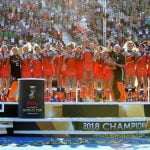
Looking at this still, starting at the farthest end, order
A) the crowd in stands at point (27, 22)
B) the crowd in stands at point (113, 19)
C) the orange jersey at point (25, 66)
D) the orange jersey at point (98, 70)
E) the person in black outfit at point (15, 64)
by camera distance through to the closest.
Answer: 1. the crowd in stands at point (113, 19)
2. the crowd in stands at point (27, 22)
3. the orange jersey at point (98, 70)
4. the orange jersey at point (25, 66)
5. the person in black outfit at point (15, 64)

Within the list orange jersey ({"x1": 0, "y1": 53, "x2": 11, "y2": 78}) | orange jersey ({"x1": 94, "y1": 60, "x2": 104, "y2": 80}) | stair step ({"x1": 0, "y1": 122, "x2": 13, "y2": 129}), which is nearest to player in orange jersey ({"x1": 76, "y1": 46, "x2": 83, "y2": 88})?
orange jersey ({"x1": 94, "y1": 60, "x2": 104, "y2": 80})

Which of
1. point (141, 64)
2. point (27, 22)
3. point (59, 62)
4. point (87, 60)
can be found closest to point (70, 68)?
point (59, 62)

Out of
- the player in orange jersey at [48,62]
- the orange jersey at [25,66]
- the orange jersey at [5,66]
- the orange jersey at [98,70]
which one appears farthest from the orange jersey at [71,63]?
the orange jersey at [5,66]

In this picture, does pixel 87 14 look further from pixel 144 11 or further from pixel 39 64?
pixel 39 64

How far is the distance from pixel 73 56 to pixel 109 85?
1.10m

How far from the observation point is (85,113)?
1034 centimetres

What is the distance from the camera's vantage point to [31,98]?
33.2 feet

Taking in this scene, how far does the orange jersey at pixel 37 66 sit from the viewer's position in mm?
11906

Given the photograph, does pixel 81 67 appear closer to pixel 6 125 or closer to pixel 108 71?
pixel 108 71

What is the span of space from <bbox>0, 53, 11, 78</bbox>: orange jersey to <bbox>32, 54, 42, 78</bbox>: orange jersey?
59cm

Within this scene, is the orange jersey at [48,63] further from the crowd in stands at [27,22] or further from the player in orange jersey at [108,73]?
the crowd in stands at [27,22]

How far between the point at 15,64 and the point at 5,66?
11.9 inches

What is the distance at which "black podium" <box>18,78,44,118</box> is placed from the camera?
10106 mm

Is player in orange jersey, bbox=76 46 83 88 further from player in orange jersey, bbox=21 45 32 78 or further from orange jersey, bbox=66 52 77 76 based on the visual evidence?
player in orange jersey, bbox=21 45 32 78
